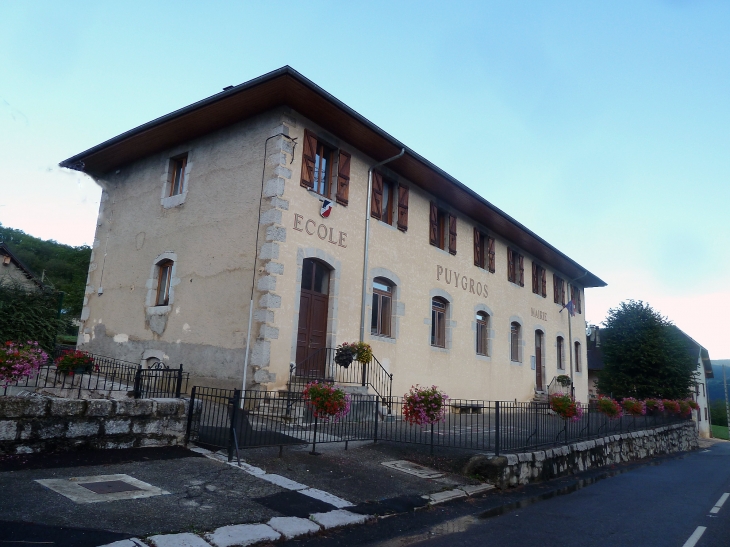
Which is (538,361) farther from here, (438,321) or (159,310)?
(159,310)

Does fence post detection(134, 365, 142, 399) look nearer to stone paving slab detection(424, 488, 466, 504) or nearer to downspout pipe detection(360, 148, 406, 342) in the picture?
stone paving slab detection(424, 488, 466, 504)

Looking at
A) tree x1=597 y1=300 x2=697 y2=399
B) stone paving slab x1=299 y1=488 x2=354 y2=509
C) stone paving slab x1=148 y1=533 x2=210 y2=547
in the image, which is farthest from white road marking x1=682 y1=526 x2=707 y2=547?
tree x1=597 y1=300 x2=697 y2=399

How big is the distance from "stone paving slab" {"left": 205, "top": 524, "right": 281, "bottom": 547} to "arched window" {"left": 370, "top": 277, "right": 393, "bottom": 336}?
30.0 ft

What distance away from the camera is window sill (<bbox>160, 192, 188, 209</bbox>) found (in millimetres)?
13680

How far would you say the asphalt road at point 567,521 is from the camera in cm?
541

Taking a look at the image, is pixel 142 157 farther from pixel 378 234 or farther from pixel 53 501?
pixel 53 501

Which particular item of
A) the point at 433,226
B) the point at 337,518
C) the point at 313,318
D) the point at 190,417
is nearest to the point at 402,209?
the point at 433,226

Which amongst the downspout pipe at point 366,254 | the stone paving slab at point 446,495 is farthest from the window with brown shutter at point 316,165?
the stone paving slab at point 446,495

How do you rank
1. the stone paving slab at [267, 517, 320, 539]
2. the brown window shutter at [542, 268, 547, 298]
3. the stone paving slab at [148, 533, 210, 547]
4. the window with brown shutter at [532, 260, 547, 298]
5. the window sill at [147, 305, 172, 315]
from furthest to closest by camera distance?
the brown window shutter at [542, 268, 547, 298]
the window with brown shutter at [532, 260, 547, 298]
the window sill at [147, 305, 172, 315]
the stone paving slab at [267, 517, 320, 539]
the stone paving slab at [148, 533, 210, 547]

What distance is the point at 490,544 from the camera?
17.1 feet

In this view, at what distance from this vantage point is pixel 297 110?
12.1m

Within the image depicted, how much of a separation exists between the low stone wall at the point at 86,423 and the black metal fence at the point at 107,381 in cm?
127

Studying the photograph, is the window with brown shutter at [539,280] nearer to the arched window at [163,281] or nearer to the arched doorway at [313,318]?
the arched doorway at [313,318]

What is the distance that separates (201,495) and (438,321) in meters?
11.8
